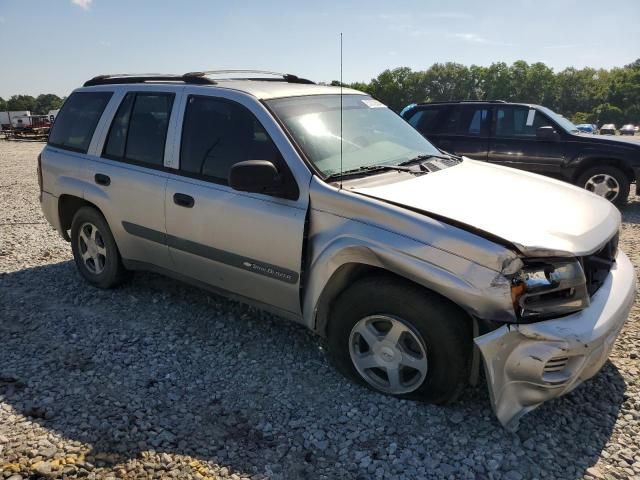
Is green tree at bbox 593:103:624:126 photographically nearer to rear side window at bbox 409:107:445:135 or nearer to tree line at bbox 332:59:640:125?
tree line at bbox 332:59:640:125

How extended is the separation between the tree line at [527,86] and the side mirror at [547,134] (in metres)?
95.1

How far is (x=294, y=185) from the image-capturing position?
9.87ft

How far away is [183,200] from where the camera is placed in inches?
140

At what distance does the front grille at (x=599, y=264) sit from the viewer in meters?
2.70

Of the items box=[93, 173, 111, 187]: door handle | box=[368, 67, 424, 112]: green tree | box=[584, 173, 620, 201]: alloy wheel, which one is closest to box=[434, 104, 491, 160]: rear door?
box=[584, 173, 620, 201]: alloy wheel

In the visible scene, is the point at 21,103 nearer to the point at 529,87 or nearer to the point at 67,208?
the point at 529,87

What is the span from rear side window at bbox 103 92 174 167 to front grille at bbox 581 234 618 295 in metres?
2.91

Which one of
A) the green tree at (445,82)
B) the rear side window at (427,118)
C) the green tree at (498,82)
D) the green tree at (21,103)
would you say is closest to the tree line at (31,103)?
the green tree at (21,103)

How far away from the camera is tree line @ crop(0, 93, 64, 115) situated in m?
A: 121

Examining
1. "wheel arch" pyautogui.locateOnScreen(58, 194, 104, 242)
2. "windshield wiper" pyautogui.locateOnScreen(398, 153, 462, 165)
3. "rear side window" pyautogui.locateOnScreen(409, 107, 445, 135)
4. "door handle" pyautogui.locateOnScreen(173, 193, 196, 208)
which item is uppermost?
"rear side window" pyautogui.locateOnScreen(409, 107, 445, 135)

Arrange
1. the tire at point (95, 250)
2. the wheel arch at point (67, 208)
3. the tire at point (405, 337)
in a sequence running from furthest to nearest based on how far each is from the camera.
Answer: the wheel arch at point (67, 208)
the tire at point (95, 250)
the tire at point (405, 337)

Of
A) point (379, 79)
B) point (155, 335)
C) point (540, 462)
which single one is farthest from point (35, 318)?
point (379, 79)

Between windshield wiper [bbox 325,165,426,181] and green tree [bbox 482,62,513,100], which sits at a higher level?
green tree [bbox 482,62,513,100]

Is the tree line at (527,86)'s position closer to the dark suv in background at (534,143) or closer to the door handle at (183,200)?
the dark suv in background at (534,143)
